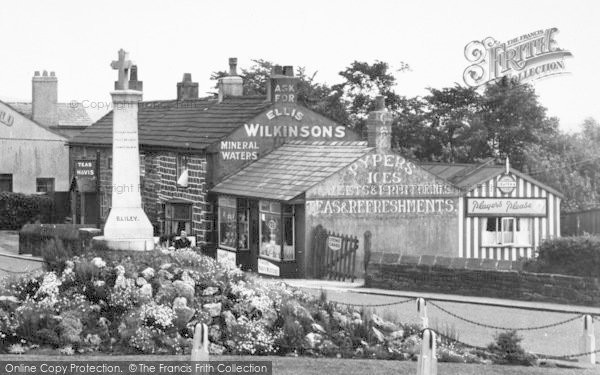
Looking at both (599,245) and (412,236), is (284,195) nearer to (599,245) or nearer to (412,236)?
(412,236)

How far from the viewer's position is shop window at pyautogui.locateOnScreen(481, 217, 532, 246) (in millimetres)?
45125

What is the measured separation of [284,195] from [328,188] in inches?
59.9

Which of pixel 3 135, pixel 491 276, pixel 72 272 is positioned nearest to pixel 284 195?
pixel 491 276

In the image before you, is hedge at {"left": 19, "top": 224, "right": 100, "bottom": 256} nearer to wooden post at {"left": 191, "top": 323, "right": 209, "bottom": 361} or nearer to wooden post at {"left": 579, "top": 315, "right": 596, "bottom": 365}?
wooden post at {"left": 579, "top": 315, "right": 596, "bottom": 365}

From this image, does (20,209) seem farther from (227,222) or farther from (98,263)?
(98,263)

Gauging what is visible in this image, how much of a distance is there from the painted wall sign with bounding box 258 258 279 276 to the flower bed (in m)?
16.9

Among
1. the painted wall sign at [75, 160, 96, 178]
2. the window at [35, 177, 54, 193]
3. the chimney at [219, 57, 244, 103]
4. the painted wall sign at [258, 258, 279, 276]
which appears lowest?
the painted wall sign at [258, 258, 279, 276]

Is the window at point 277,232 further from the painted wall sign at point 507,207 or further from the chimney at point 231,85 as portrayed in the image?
the chimney at point 231,85

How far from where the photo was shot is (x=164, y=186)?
5178 cm

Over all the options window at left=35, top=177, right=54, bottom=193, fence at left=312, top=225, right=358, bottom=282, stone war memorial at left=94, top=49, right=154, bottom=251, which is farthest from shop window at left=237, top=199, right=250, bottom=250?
window at left=35, top=177, right=54, bottom=193

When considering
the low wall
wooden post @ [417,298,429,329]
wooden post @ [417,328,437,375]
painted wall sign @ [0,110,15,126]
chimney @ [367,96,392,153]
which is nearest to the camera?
wooden post @ [417,328,437,375]

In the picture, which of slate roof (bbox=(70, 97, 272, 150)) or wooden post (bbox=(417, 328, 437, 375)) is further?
slate roof (bbox=(70, 97, 272, 150))

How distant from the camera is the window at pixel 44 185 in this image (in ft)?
226

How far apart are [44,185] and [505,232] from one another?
32345 millimetres
